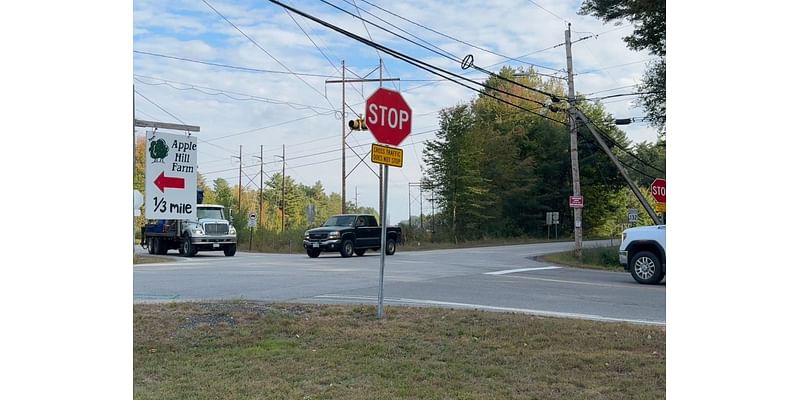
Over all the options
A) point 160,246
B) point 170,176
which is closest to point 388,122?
point 170,176

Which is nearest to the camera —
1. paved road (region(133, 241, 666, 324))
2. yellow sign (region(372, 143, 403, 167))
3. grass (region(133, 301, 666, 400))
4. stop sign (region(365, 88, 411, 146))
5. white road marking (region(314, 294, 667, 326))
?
grass (region(133, 301, 666, 400))

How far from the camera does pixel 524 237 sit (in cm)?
6131

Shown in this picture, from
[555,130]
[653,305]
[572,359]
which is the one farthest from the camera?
[555,130]

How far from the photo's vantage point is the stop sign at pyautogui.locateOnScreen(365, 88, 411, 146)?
311 inches

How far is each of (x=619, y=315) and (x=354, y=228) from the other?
17621mm

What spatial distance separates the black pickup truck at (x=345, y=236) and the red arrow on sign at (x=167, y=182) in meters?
21.6

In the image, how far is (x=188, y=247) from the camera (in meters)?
28.9

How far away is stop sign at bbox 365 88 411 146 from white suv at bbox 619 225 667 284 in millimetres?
8956

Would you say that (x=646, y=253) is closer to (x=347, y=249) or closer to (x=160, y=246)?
(x=347, y=249)

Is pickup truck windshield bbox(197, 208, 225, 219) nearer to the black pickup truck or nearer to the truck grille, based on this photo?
the truck grille

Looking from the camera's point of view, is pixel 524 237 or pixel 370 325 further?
pixel 524 237

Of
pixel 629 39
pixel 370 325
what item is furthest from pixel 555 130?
pixel 370 325

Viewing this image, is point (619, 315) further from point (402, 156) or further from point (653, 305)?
point (402, 156)

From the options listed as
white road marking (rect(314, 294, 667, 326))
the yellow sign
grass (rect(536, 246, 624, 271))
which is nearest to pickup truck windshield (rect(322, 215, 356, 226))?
grass (rect(536, 246, 624, 271))
